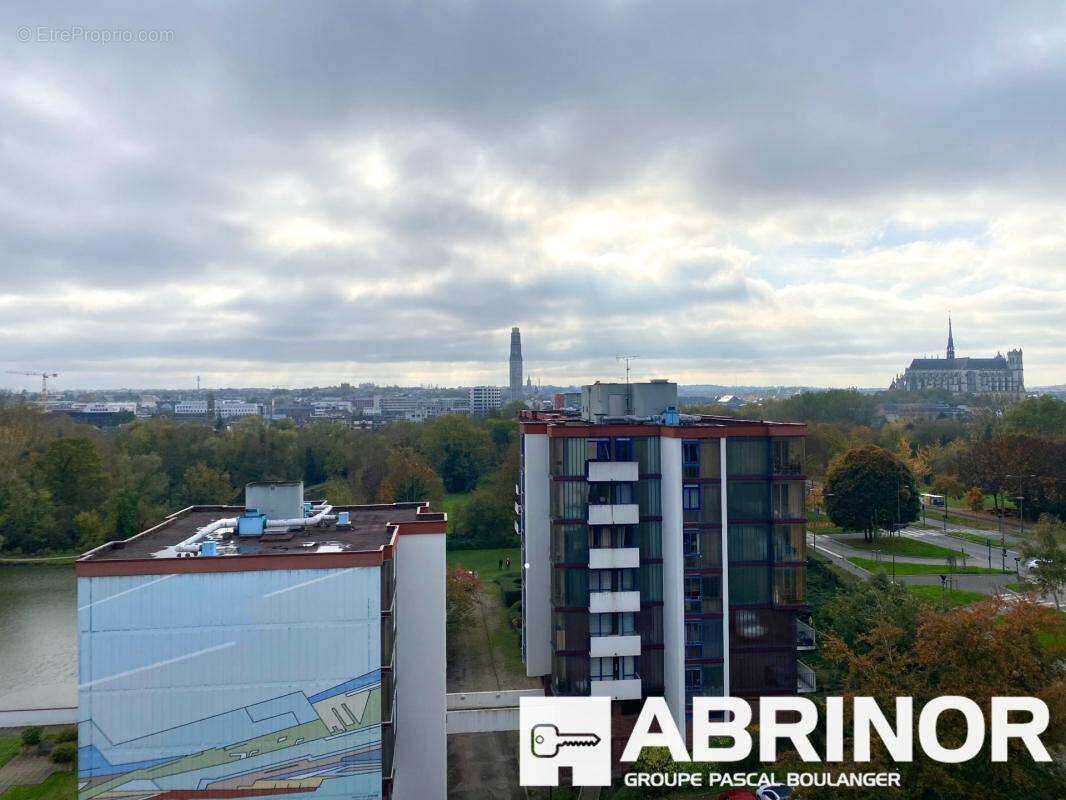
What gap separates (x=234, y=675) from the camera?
13297mm

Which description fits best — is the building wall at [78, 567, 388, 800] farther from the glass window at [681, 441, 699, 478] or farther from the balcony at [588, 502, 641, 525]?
the glass window at [681, 441, 699, 478]

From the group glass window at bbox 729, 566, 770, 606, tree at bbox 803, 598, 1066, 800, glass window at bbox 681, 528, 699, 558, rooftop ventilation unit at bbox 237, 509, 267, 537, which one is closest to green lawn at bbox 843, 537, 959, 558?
glass window at bbox 729, 566, 770, 606

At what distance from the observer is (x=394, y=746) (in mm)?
15617

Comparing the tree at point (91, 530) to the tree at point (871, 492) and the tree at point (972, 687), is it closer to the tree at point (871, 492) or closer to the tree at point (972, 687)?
the tree at point (871, 492)

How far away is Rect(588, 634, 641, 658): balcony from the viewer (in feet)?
65.4

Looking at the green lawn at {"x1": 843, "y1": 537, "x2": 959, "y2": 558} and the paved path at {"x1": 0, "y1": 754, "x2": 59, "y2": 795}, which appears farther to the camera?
the green lawn at {"x1": 843, "y1": 537, "x2": 959, "y2": 558}

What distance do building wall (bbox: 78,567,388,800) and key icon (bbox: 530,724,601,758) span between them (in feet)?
17.0

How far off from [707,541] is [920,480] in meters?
50.9

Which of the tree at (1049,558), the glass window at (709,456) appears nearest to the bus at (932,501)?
the tree at (1049,558)

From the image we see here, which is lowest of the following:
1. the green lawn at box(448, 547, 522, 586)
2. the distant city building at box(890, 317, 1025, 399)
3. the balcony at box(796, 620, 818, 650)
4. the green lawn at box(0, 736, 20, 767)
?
the green lawn at box(0, 736, 20, 767)

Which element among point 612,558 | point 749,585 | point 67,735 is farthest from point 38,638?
point 749,585

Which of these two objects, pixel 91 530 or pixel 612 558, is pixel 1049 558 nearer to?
pixel 612 558

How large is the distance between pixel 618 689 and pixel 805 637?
737 cm

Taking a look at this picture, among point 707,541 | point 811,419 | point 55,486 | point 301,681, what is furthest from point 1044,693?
point 811,419
